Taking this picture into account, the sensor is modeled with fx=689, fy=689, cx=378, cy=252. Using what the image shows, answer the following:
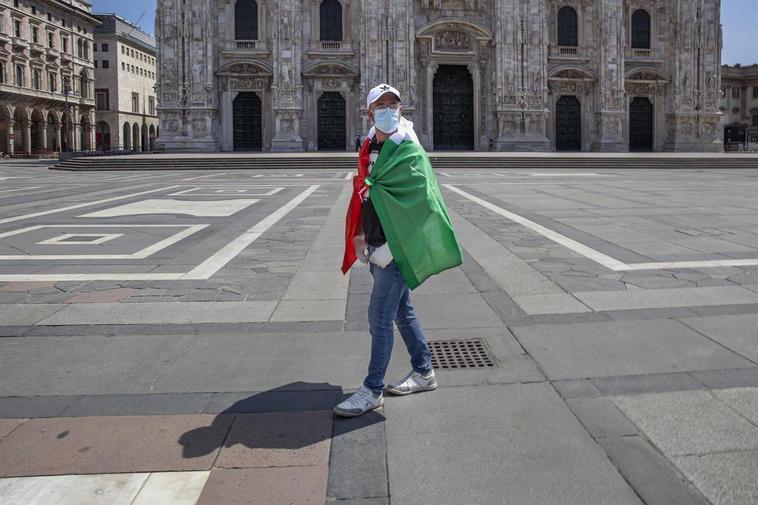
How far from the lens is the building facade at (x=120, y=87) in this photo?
8581 cm

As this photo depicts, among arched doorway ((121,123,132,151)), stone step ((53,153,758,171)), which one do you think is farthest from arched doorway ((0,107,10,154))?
stone step ((53,153,758,171))

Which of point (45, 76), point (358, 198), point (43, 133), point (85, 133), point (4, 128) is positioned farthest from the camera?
point (85, 133)

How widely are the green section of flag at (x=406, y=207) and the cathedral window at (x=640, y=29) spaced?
1848 inches

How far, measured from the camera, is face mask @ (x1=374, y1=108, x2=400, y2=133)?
3956 mm

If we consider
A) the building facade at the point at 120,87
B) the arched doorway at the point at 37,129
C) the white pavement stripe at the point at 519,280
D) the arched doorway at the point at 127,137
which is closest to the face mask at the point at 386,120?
the white pavement stripe at the point at 519,280

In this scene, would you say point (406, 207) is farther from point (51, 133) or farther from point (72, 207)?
point (51, 133)

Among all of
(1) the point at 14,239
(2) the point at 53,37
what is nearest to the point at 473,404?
(1) the point at 14,239

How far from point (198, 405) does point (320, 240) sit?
6.46m

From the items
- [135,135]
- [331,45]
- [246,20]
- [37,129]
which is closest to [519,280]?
[331,45]

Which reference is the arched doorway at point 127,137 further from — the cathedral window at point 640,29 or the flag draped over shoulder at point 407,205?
the flag draped over shoulder at point 407,205

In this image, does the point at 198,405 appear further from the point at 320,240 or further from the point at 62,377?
the point at 320,240

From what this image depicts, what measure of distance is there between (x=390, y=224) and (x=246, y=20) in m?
41.5

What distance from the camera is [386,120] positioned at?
3.96 metres

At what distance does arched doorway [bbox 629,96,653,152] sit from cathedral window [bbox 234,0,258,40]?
82.1ft
